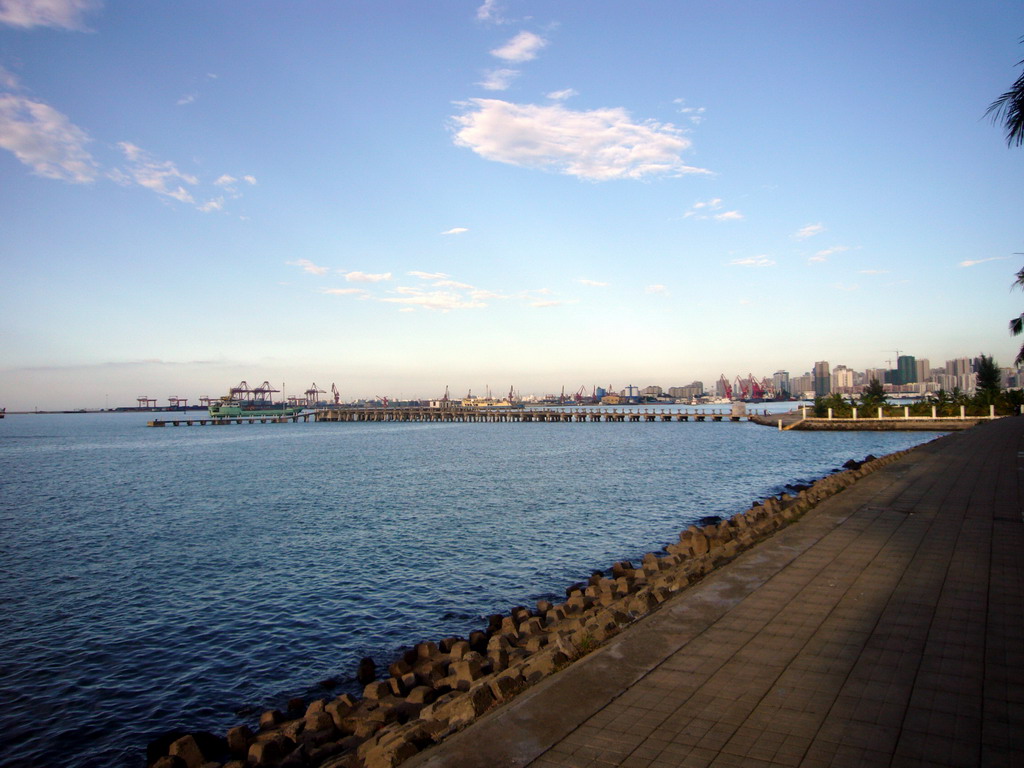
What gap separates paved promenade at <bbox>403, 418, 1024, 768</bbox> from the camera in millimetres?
5090

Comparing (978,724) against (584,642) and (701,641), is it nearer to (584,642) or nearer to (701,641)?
(701,641)

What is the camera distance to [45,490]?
40.7 metres

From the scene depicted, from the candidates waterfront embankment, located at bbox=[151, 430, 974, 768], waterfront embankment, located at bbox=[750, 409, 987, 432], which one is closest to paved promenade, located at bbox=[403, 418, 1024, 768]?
waterfront embankment, located at bbox=[151, 430, 974, 768]

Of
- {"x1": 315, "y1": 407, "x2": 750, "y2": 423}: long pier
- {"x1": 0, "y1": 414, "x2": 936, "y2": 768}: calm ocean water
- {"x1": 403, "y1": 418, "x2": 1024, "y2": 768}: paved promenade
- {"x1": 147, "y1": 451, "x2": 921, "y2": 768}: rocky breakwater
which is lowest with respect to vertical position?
{"x1": 0, "y1": 414, "x2": 936, "y2": 768}: calm ocean water

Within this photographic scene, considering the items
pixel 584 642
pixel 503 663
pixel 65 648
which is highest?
pixel 584 642

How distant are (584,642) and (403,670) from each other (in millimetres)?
4092

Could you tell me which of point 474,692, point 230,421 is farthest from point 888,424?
point 230,421

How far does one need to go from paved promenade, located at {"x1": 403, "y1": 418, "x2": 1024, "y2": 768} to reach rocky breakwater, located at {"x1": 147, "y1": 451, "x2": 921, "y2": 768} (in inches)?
20.9

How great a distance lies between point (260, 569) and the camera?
19.7 metres

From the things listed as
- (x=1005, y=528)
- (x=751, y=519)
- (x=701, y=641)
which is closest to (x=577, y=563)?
(x=751, y=519)

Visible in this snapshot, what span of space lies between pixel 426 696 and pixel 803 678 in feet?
17.1

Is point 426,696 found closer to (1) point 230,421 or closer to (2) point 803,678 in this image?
(2) point 803,678

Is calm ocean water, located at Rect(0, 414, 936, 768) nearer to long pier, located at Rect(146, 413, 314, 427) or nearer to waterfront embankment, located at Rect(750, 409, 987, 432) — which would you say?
waterfront embankment, located at Rect(750, 409, 987, 432)

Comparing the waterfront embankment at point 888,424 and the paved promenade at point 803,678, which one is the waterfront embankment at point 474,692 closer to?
the paved promenade at point 803,678
